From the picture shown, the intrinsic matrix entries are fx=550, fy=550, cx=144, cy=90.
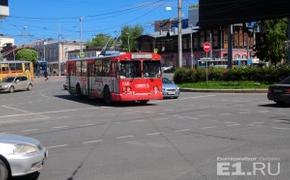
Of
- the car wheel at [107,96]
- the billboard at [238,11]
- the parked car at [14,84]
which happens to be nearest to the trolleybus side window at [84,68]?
the car wheel at [107,96]

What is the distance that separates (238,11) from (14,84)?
21.4m

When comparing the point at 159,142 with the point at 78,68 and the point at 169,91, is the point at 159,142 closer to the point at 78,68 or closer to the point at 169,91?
the point at 169,91

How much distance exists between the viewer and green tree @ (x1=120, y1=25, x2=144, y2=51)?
146600 mm

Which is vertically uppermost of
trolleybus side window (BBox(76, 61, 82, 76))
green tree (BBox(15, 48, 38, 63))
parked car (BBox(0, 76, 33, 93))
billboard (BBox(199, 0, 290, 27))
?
billboard (BBox(199, 0, 290, 27))

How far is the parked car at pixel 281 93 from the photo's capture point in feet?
78.6

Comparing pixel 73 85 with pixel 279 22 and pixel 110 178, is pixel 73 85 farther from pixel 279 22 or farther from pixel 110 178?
pixel 279 22

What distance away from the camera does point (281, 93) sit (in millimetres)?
24156

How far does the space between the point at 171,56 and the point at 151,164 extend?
11228 cm

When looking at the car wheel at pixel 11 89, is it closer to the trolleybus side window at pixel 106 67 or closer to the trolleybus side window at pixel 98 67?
the trolleybus side window at pixel 98 67

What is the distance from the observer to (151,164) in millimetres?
10344

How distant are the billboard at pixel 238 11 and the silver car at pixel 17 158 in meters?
38.6

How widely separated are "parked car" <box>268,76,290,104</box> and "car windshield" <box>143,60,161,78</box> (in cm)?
599

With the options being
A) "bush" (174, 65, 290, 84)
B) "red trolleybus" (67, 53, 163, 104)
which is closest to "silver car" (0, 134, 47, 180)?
"red trolleybus" (67, 53, 163, 104)

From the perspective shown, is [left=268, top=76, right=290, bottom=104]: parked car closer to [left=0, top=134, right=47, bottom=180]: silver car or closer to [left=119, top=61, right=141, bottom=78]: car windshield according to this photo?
[left=119, top=61, right=141, bottom=78]: car windshield
